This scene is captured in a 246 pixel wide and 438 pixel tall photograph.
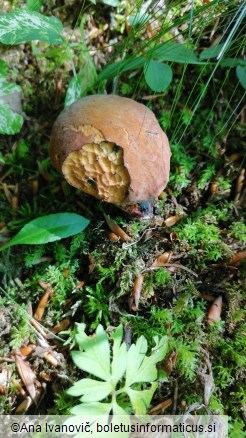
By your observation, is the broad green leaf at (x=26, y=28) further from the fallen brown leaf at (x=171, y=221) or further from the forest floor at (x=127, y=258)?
the fallen brown leaf at (x=171, y=221)

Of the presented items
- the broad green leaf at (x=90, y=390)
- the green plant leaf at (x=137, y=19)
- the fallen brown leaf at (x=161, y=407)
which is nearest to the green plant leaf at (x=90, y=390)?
the broad green leaf at (x=90, y=390)

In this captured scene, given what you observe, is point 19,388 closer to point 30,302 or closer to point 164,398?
point 30,302

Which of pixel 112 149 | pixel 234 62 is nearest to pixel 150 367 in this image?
pixel 112 149

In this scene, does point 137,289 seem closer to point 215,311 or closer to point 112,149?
point 215,311

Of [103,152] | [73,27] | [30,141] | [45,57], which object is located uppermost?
[73,27]

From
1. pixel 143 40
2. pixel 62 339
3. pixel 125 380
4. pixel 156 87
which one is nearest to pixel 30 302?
pixel 62 339

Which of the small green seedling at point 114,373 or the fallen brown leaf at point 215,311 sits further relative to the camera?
the fallen brown leaf at point 215,311
